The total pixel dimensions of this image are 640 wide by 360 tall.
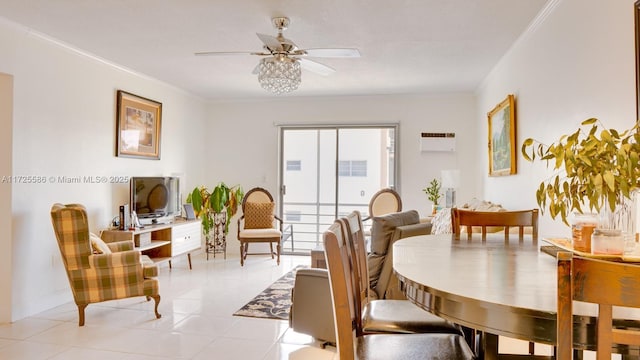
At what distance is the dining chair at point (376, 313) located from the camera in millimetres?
1675

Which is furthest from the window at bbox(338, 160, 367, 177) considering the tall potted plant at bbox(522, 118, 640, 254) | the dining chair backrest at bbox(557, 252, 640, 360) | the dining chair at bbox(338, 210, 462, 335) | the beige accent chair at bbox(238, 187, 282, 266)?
the dining chair backrest at bbox(557, 252, 640, 360)

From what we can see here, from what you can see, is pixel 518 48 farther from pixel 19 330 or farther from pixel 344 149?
pixel 19 330

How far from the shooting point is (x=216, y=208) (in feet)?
19.9

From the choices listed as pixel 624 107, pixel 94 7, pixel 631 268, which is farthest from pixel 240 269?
pixel 631 268

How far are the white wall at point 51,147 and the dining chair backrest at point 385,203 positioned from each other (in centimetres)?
314

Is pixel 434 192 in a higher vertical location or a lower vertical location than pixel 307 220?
higher

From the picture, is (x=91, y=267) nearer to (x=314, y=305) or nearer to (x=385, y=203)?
(x=314, y=305)

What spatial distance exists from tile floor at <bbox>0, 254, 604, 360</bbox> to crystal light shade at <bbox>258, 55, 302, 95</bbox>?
191 cm

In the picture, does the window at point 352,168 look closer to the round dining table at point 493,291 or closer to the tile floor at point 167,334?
the tile floor at point 167,334

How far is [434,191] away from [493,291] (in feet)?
16.6

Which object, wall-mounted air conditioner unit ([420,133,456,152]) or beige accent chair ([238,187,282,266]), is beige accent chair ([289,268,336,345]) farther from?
wall-mounted air conditioner unit ([420,133,456,152])

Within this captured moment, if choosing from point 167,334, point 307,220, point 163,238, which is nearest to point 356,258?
point 167,334

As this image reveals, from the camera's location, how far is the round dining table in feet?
3.13

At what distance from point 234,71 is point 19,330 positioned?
129 inches
